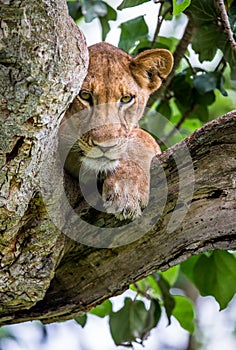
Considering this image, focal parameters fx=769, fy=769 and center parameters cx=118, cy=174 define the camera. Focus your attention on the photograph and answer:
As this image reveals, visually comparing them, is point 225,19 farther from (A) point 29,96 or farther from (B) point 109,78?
(A) point 29,96

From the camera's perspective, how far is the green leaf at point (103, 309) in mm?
3508

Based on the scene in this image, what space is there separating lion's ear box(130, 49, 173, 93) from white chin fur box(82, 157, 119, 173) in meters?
0.38

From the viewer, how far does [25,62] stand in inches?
73.2

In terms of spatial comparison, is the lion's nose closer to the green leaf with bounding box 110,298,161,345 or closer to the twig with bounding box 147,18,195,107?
the twig with bounding box 147,18,195,107

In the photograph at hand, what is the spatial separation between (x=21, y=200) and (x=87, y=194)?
14.9 inches

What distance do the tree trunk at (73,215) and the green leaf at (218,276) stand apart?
2.08ft

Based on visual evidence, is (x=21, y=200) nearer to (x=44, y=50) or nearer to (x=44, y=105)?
(x=44, y=105)

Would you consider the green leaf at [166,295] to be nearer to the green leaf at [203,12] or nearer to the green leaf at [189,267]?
the green leaf at [189,267]

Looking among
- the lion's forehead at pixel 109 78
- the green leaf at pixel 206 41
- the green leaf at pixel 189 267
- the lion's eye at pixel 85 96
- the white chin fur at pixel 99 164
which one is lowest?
the green leaf at pixel 189 267

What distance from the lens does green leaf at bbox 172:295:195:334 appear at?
3.48 metres

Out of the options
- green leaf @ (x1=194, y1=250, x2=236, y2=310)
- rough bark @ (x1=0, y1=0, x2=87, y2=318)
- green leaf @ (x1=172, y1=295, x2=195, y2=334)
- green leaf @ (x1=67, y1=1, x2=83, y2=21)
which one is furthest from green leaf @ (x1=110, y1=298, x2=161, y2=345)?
green leaf @ (x1=67, y1=1, x2=83, y2=21)

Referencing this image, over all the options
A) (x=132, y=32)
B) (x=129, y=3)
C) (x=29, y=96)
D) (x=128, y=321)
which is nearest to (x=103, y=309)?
(x=128, y=321)

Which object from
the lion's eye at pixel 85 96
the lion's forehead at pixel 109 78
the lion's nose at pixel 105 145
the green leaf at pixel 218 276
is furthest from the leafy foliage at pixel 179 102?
the lion's nose at pixel 105 145

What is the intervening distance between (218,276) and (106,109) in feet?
3.51
